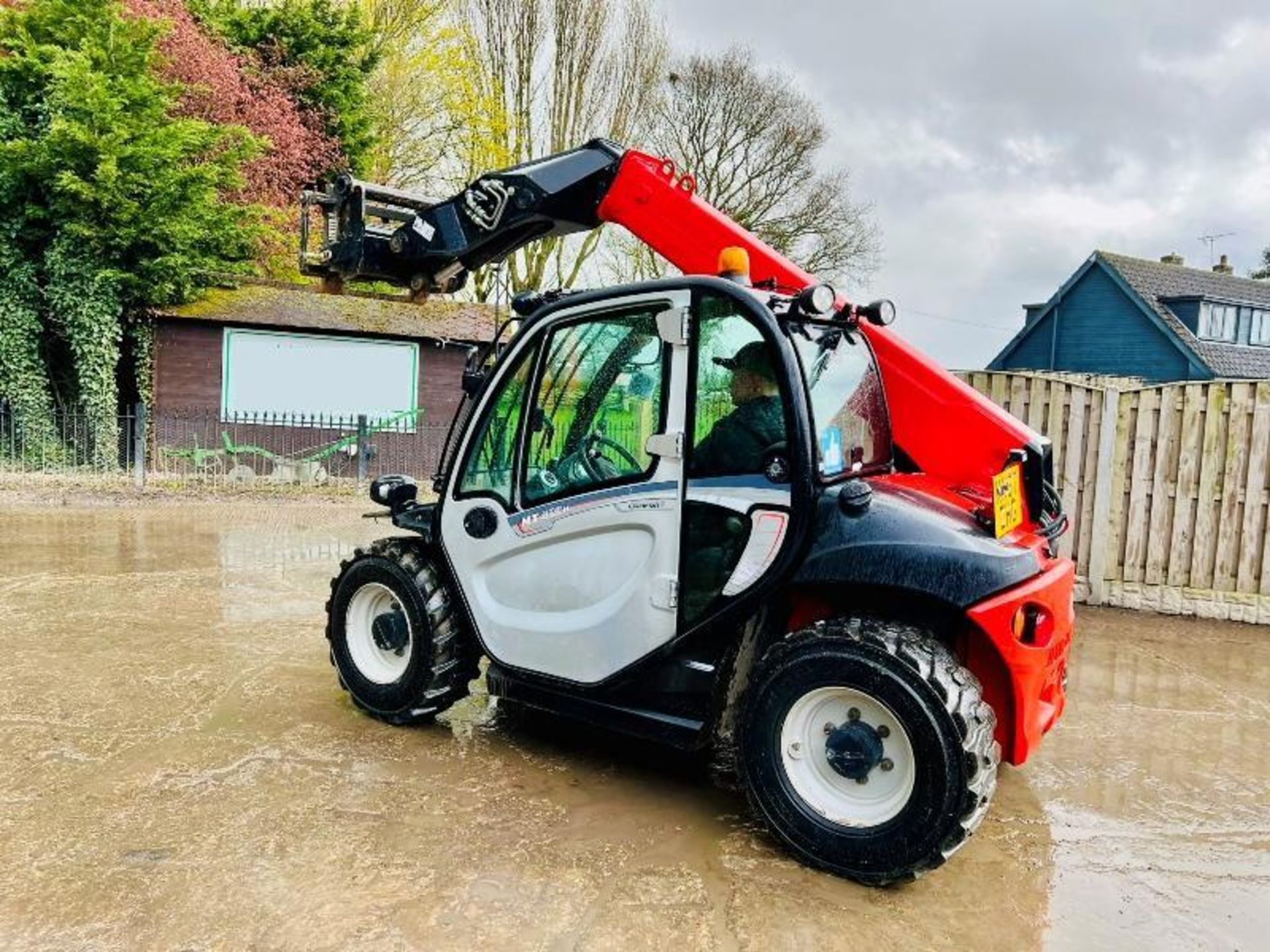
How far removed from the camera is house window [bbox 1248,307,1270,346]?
28.2m

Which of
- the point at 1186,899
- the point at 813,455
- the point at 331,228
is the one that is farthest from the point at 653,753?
the point at 331,228

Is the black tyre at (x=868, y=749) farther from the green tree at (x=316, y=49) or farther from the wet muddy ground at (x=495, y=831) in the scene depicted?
the green tree at (x=316, y=49)

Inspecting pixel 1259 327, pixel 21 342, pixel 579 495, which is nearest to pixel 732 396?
pixel 579 495

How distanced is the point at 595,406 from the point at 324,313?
49.3 ft

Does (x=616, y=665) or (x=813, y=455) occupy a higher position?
(x=813, y=455)

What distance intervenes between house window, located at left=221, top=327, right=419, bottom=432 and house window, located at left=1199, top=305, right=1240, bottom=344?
21740 millimetres

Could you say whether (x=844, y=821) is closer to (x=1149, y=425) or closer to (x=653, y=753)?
(x=653, y=753)

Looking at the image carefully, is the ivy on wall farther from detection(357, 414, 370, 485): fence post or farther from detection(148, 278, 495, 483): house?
detection(357, 414, 370, 485): fence post

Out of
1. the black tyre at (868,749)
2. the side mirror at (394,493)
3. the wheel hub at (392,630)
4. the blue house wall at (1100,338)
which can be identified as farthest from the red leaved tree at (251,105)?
the blue house wall at (1100,338)

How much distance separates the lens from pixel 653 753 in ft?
14.9

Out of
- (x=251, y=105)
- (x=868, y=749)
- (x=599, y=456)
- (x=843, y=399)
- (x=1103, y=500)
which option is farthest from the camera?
(x=251, y=105)

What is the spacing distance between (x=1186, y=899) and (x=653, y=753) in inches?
86.1

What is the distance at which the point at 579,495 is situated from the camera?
395 centimetres

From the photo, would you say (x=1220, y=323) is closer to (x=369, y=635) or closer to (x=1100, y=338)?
(x=1100, y=338)
